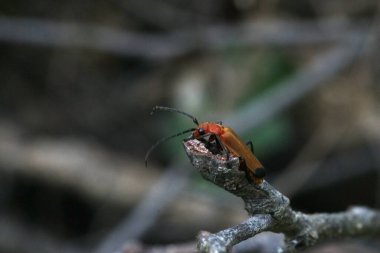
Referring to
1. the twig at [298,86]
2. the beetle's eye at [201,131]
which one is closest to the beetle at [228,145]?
the beetle's eye at [201,131]

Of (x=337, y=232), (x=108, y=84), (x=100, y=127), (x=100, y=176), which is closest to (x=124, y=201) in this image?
(x=100, y=176)

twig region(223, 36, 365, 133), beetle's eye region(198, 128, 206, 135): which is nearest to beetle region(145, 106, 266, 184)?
beetle's eye region(198, 128, 206, 135)

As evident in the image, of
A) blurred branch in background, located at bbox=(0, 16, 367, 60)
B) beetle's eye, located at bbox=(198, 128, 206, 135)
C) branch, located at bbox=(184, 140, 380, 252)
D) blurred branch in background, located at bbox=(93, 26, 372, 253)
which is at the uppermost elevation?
blurred branch in background, located at bbox=(0, 16, 367, 60)

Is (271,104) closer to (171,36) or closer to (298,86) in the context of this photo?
(298,86)

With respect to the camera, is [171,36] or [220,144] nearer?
[220,144]

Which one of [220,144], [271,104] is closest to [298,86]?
[271,104]

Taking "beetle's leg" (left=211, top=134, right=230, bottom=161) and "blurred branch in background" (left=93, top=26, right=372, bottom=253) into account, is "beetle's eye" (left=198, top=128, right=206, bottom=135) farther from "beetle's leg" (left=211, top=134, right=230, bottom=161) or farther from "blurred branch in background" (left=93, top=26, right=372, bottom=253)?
"blurred branch in background" (left=93, top=26, right=372, bottom=253)
